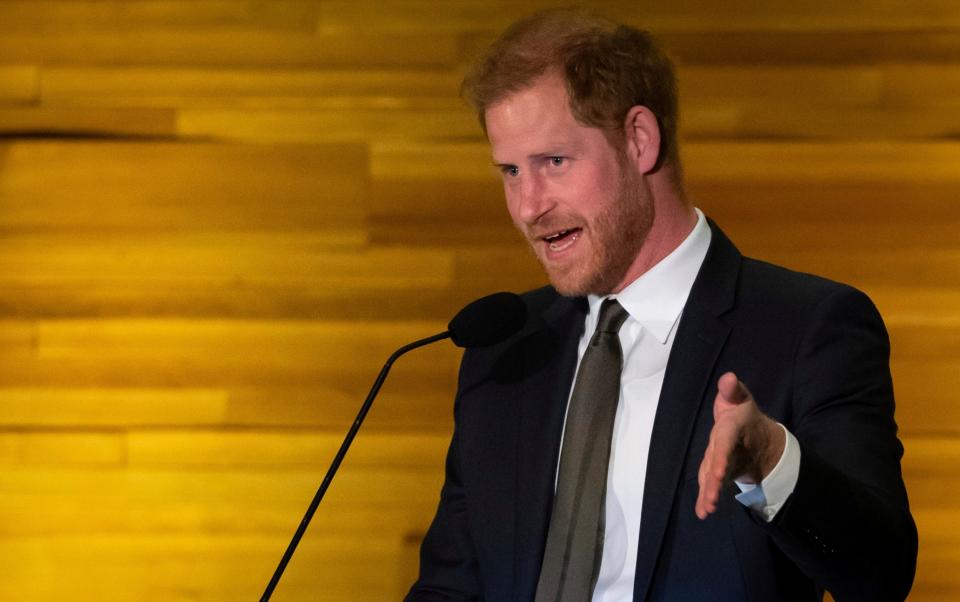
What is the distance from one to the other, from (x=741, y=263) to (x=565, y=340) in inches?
10.2

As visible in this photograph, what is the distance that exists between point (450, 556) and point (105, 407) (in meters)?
0.88

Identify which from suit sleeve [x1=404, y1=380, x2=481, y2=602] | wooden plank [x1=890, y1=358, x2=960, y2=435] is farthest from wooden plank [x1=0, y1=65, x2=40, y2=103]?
wooden plank [x1=890, y1=358, x2=960, y2=435]

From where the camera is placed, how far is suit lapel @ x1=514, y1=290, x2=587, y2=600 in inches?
67.0

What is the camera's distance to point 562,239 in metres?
1.75

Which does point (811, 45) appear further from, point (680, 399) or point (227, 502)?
point (227, 502)

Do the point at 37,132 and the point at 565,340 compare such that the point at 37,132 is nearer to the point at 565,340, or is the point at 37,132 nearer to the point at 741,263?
the point at 565,340

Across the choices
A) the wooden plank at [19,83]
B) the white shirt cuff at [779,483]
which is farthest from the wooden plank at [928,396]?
the wooden plank at [19,83]

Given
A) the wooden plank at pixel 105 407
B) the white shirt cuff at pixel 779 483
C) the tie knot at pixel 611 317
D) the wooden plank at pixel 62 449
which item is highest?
the tie knot at pixel 611 317

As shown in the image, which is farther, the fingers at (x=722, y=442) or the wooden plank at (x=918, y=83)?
the wooden plank at (x=918, y=83)

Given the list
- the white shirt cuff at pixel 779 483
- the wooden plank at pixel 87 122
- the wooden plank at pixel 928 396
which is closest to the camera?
the white shirt cuff at pixel 779 483

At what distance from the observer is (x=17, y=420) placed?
244 centimetres

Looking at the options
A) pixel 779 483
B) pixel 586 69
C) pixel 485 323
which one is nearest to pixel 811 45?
pixel 586 69

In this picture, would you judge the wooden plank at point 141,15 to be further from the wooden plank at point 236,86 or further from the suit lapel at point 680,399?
the suit lapel at point 680,399

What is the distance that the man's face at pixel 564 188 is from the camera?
172 cm
